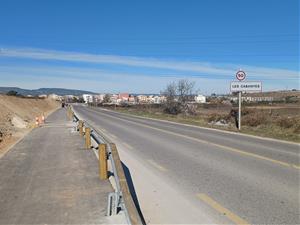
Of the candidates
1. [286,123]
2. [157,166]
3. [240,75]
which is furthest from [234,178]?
[240,75]

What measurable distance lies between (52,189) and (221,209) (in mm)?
3433

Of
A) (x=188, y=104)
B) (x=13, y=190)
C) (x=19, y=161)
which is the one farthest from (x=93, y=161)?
(x=188, y=104)

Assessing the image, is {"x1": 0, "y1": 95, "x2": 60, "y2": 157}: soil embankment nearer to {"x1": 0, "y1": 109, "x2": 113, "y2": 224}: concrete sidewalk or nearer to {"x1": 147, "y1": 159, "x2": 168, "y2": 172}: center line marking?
{"x1": 0, "y1": 109, "x2": 113, "y2": 224}: concrete sidewalk

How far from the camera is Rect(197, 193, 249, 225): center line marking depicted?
587 cm

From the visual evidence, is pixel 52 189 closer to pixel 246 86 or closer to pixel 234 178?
pixel 234 178

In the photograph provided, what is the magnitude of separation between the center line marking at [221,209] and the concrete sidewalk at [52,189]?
173cm

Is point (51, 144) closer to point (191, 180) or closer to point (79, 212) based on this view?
point (191, 180)

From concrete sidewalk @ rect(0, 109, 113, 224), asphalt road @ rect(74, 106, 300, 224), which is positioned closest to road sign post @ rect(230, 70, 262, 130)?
asphalt road @ rect(74, 106, 300, 224)

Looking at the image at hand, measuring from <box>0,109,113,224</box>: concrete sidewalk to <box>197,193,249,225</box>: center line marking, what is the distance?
1732mm

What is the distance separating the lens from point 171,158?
40.2 feet

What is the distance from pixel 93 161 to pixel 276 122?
18.8 metres

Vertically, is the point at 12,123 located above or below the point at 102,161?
below

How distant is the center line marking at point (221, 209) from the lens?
19.3ft

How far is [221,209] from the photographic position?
6492mm
